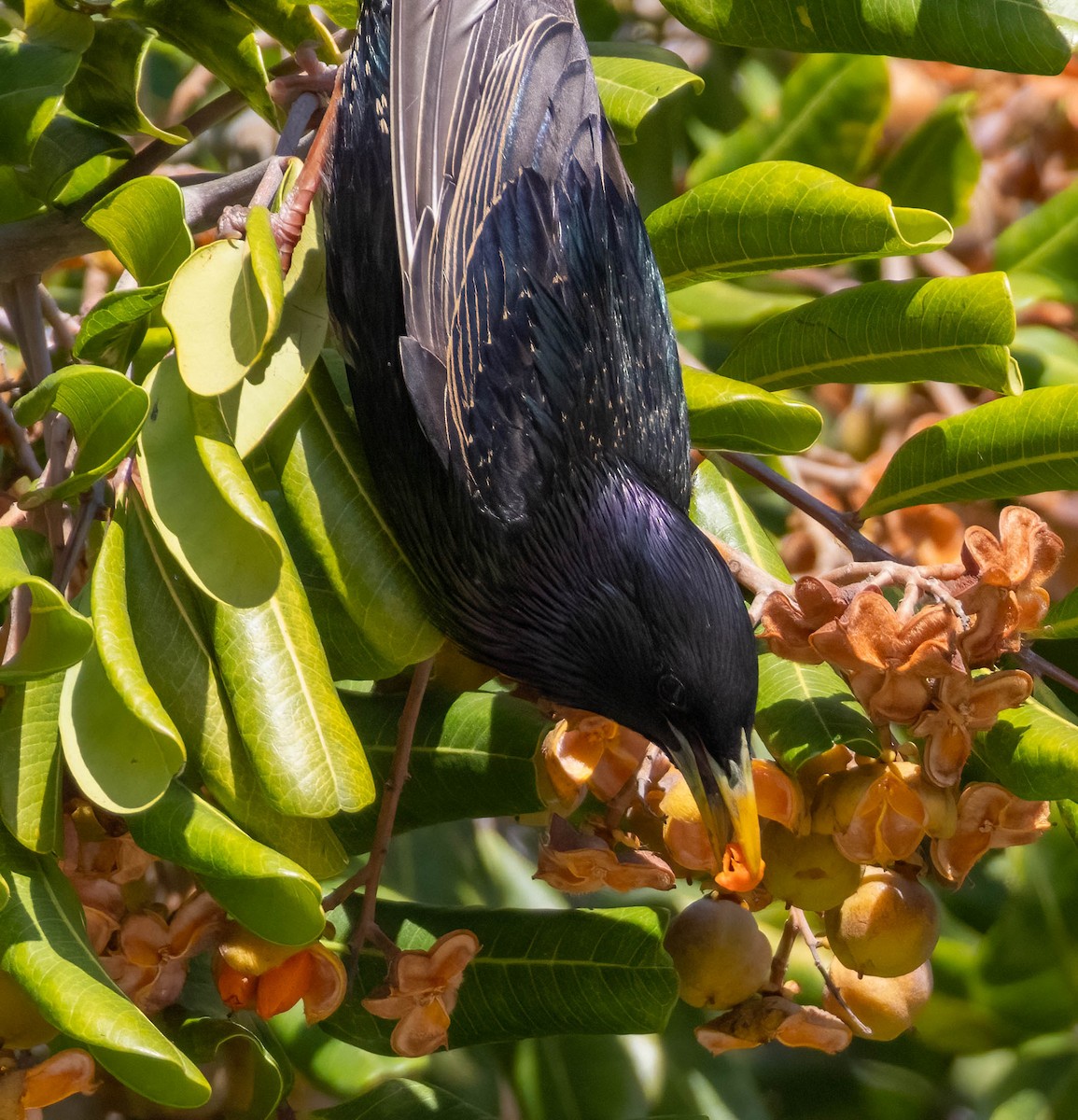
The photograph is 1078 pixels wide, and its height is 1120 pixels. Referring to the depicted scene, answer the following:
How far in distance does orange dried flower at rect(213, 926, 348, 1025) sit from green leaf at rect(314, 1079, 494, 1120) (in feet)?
1.22

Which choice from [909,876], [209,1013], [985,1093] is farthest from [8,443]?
[985,1093]

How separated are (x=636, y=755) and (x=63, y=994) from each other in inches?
23.4

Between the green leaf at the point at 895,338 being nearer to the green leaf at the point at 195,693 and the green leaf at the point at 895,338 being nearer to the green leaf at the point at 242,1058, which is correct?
the green leaf at the point at 195,693

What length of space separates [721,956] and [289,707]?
0.53 meters

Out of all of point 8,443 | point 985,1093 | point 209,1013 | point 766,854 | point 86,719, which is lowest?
point 985,1093

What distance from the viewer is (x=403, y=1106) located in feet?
5.21

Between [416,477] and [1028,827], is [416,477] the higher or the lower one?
the higher one

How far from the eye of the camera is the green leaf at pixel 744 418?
1322 millimetres

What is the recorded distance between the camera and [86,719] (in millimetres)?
1067

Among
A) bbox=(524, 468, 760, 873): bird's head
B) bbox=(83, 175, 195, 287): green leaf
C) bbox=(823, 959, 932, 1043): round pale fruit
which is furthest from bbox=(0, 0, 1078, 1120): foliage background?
bbox=(823, 959, 932, 1043): round pale fruit

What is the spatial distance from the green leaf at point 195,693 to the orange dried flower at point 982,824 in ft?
1.88

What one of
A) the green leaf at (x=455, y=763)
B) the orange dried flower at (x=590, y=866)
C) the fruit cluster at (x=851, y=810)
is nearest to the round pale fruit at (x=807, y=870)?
the fruit cluster at (x=851, y=810)

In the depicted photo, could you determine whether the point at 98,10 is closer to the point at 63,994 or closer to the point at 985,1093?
the point at 63,994

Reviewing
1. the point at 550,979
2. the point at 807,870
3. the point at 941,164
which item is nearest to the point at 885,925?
the point at 807,870
